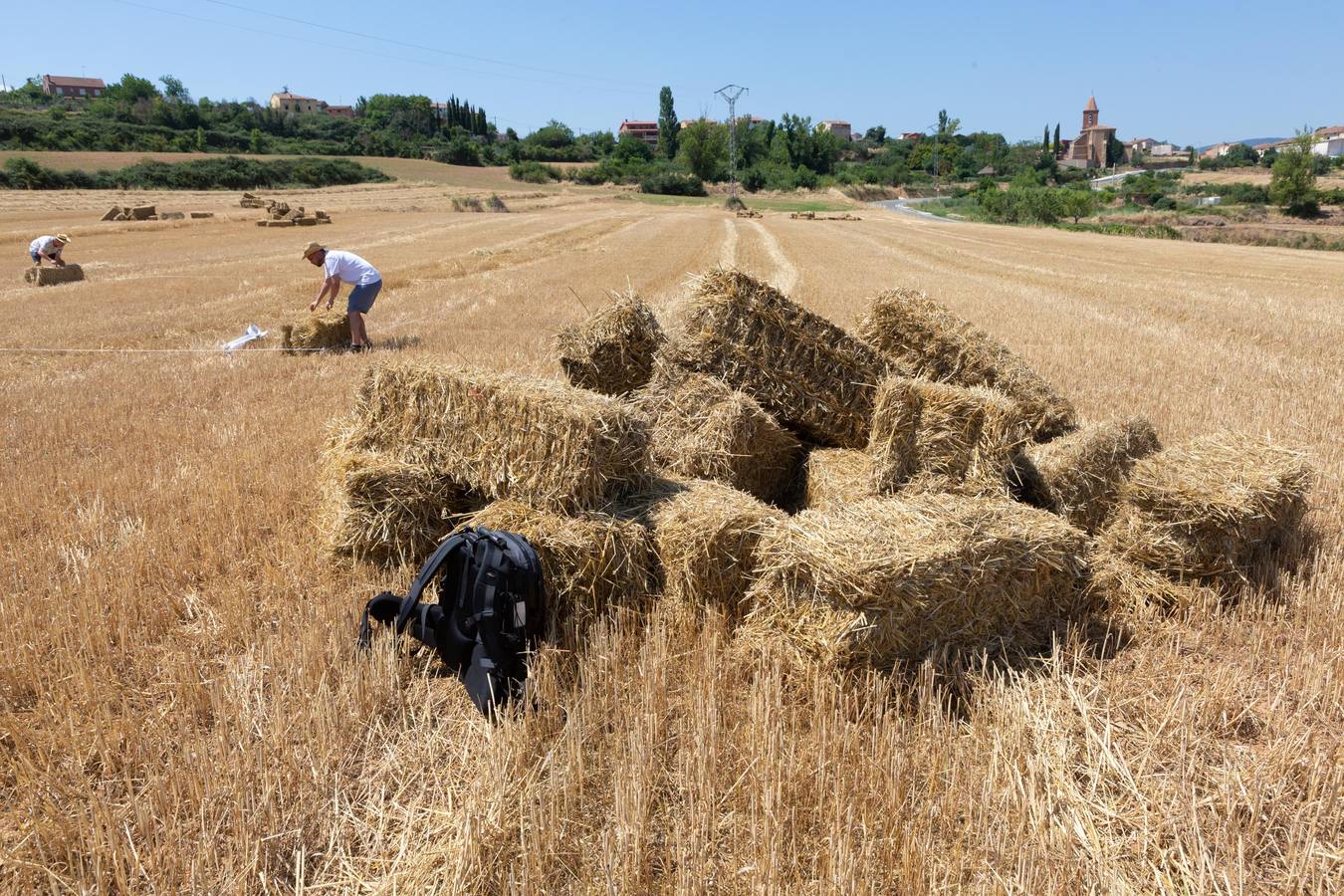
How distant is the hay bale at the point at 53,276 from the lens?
19.2 meters

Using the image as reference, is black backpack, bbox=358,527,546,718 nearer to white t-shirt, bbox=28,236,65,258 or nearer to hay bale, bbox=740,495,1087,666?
hay bale, bbox=740,495,1087,666

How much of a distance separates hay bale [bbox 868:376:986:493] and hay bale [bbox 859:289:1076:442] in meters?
1.46

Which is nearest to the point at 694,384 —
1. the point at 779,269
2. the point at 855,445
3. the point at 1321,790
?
the point at 855,445

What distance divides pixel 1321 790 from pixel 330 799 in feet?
12.4

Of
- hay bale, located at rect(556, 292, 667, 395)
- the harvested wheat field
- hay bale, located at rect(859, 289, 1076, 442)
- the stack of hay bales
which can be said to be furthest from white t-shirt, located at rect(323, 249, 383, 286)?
the stack of hay bales

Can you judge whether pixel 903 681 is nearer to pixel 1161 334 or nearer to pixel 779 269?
pixel 1161 334

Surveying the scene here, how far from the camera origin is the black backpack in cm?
338

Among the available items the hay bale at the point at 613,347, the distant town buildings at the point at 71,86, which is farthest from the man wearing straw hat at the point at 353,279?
the distant town buildings at the point at 71,86

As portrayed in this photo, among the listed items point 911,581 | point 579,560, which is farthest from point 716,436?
point 911,581

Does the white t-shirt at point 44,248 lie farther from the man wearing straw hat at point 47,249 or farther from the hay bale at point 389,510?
the hay bale at point 389,510

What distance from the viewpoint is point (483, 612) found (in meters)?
3.39

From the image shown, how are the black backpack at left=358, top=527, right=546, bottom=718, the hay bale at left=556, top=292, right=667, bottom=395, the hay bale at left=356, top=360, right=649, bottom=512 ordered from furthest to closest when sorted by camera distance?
1. the hay bale at left=556, top=292, right=667, bottom=395
2. the hay bale at left=356, top=360, right=649, bottom=512
3. the black backpack at left=358, top=527, right=546, bottom=718

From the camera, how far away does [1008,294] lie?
711 inches

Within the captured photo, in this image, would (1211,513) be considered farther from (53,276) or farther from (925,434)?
(53,276)
